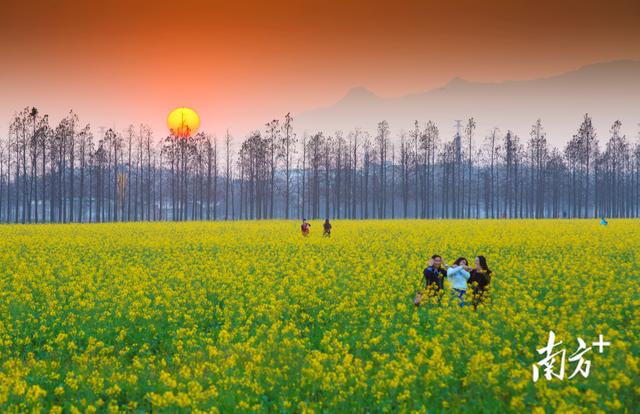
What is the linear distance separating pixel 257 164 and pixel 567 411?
282ft

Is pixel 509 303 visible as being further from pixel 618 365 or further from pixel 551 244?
pixel 551 244

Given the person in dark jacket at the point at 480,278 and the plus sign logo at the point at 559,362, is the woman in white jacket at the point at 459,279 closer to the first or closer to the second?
the person in dark jacket at the point at 480,278

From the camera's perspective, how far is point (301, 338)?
12.3 m

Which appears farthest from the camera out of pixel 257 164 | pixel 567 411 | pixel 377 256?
pixel 257 164

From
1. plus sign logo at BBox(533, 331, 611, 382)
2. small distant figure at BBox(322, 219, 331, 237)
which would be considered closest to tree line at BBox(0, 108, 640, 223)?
small distant figure at BBox(322, 219, 331, 237)

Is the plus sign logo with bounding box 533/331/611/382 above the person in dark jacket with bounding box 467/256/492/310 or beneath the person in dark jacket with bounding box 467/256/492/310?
beneath

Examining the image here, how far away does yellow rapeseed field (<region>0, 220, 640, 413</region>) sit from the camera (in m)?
8.34

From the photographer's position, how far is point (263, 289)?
664 inches

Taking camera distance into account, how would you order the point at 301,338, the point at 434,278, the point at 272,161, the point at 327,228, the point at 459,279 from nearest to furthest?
the point at 301,338, the point at 459,279, the point at 434,278, the point at 327,228, the point at 272,161

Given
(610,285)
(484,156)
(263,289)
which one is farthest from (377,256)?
(484,156)

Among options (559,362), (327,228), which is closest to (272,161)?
(327,228)

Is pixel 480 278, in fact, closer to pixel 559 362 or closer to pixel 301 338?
pixel 559 362

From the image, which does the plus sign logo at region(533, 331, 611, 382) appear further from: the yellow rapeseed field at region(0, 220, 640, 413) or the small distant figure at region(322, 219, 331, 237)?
the small distant figure at region(322, 219, 331, 237)

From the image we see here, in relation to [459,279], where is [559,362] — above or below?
below
